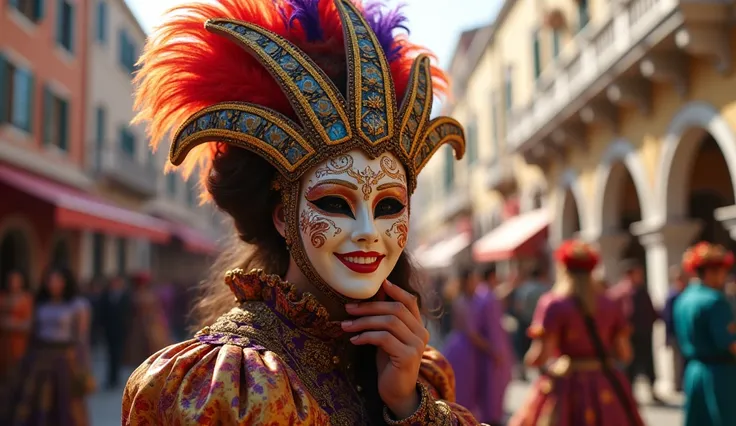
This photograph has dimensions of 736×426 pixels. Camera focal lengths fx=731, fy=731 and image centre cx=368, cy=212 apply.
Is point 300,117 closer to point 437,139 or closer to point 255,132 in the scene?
point 255,132

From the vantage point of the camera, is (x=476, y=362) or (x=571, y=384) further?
(x=476, y=362)

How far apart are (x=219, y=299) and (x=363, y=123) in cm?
82

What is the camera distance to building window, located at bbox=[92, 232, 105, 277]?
19344 millimetres

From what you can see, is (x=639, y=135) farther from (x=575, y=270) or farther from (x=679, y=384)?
(x=575, y=270)

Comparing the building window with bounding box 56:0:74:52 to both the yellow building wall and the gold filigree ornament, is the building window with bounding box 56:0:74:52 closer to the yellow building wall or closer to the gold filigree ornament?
the yellow building wall

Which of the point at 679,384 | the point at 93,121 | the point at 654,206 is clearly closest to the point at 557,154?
the point at 654,206

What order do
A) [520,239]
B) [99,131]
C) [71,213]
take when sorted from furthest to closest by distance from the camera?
[99,131], [520,239], [71,213]

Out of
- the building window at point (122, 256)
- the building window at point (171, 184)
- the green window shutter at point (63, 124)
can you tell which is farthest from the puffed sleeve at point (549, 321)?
the building window at point (171, 184)

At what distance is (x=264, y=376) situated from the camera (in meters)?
1.65

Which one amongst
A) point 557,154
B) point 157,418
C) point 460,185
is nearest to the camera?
point 157,418

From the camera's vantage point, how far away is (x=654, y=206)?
10.3m

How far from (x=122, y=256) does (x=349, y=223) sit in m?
21.5

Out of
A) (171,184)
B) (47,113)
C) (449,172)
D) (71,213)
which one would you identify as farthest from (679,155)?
(171,184)

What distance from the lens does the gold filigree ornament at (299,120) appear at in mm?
1910
